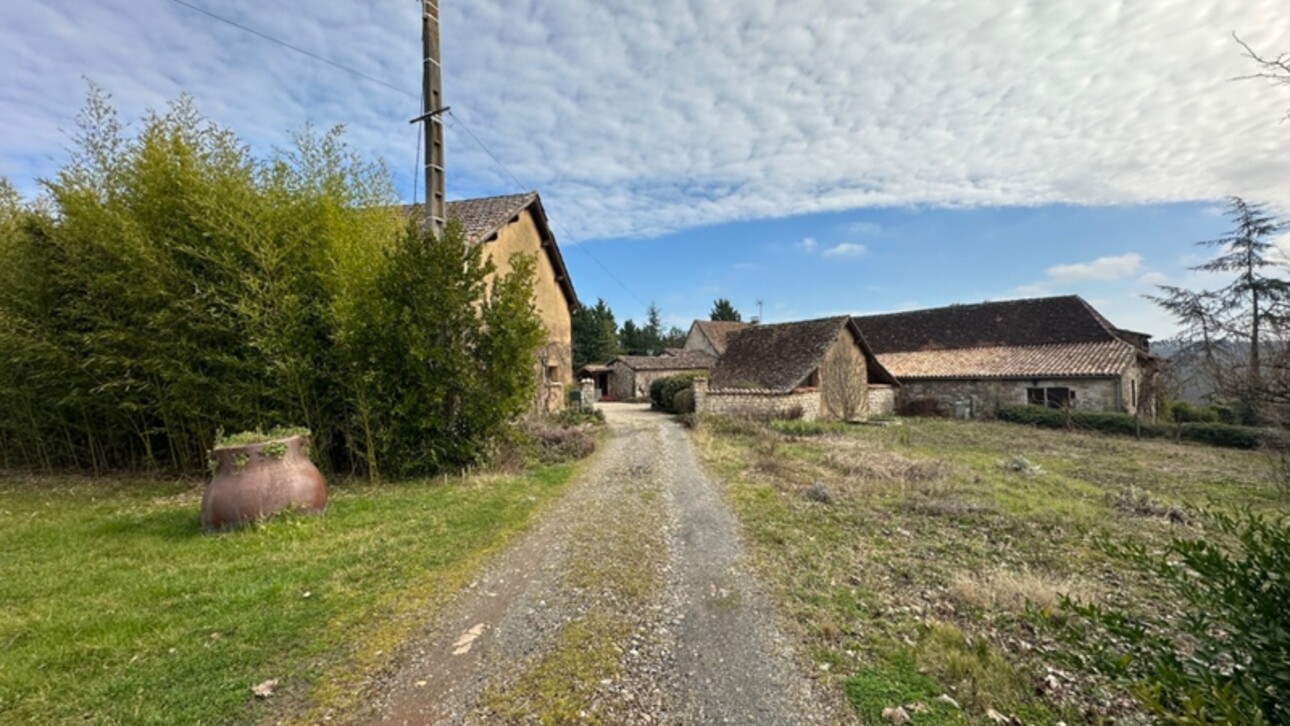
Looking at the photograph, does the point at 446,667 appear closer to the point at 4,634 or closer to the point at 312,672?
Result: the point at 312,672

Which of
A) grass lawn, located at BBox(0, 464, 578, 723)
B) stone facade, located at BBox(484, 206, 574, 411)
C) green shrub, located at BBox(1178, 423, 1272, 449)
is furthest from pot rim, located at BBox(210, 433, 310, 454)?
green shrub, located at BBox(1178, 423, 1272, 449)

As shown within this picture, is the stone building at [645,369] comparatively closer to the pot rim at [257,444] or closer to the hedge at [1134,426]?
the hedge at [1134,426]

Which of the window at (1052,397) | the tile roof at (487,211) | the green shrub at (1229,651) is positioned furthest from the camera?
the window at (1052,397)

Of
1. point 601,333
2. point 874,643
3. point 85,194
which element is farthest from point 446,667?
point 601,333

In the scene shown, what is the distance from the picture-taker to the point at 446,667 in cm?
290

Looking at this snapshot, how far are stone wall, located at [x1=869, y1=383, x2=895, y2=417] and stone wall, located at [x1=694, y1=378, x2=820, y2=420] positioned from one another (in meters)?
5.55

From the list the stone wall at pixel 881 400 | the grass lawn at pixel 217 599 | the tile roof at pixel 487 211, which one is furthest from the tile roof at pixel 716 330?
the grass lawn at pixel 217 599

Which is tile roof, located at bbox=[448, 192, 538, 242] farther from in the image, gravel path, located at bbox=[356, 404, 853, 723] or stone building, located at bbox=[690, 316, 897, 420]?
gravel path, located at bbox=[356, 404, 853, 723]

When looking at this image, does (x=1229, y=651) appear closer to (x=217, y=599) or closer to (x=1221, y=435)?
(x=217, y=599)

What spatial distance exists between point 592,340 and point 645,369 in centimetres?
1474

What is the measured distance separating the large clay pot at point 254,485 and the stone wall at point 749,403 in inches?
453

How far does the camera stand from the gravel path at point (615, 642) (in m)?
2.55

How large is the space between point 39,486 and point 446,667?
11.0 m

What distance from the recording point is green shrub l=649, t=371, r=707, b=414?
19.5 meters
